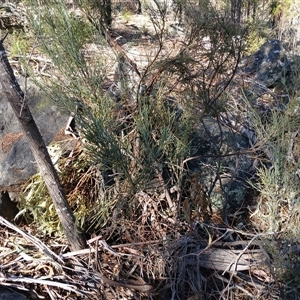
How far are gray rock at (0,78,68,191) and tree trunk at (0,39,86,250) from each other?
539 mm

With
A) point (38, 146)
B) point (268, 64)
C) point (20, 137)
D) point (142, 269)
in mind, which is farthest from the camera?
point (268, 64)

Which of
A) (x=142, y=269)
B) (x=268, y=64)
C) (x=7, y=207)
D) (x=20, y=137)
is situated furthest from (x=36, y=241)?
(x=268, y=64)

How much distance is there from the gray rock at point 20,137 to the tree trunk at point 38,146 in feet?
1.77

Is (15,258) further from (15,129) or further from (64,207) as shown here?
(15,129)

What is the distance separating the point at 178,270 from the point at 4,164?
118 centimetres

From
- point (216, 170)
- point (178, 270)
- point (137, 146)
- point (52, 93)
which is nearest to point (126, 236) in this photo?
point (178, 270)

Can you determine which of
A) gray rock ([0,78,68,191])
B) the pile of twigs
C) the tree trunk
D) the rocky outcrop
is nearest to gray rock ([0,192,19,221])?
gray rock ([0,78,68,191])

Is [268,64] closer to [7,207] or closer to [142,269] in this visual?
[142,269]

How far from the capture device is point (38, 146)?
1718 mm

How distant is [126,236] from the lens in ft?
6.91

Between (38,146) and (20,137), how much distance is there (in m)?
0.85

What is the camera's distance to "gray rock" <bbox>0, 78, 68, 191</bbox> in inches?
92.5

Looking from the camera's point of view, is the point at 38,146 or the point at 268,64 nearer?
the point at 38,146

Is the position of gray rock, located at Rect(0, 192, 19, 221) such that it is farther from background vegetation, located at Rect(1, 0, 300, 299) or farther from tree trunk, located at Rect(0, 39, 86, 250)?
tree trunk, located at Rect(0, 39, 86, 250)
